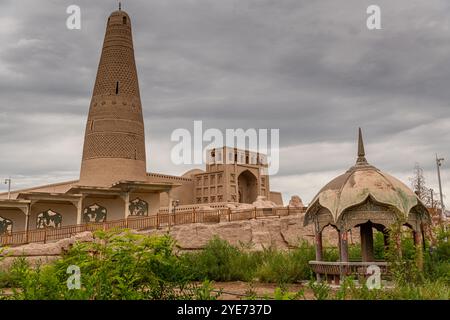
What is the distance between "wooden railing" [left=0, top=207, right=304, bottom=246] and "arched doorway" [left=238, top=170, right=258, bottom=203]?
55.8 ft

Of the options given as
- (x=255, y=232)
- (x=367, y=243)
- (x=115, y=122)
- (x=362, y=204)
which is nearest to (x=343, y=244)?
(x=362, y=204)

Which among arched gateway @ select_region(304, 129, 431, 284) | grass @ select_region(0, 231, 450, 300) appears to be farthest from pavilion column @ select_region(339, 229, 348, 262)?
grass @ select_region(0, 231, 450, 300)

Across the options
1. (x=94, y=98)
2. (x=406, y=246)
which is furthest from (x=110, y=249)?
(x=94, y=98)

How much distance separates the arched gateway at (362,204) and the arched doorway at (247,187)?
29.5 meters

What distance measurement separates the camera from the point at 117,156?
28.3 m

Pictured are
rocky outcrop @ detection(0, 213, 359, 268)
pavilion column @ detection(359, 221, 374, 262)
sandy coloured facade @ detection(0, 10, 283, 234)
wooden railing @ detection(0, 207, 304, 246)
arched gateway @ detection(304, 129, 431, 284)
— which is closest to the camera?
arched gateway @ detection(304, 129, 431, 284)

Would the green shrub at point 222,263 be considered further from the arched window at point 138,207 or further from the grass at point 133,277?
the arched window at point 138,207

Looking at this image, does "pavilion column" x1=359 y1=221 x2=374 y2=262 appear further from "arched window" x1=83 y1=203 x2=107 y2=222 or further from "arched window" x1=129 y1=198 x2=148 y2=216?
"arched window" x1=83 y1=203 x2=107 y2=222

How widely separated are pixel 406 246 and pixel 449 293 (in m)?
6.29

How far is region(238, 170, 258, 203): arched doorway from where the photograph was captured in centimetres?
3962

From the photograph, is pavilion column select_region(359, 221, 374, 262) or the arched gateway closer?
the arched gateway

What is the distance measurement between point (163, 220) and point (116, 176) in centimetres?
720

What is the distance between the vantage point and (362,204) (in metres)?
9.08

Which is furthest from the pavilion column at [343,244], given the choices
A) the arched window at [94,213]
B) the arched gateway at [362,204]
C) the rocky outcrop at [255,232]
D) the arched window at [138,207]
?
the arched window at [94,213]
